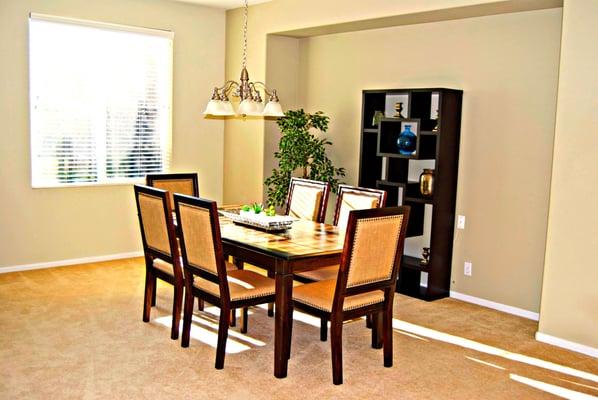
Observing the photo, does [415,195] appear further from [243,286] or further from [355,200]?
[243,286]

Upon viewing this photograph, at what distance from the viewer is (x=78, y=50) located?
6023mm

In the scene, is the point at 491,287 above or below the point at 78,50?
below

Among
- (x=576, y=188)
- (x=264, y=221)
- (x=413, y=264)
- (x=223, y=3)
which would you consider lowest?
(x=413, y=264)

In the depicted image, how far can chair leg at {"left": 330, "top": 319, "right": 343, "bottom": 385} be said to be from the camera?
3541mm

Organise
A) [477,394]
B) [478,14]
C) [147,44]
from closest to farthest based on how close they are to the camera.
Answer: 1. [477,394]
2. [478,14]
3. [147,44]

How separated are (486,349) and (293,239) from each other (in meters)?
1.53

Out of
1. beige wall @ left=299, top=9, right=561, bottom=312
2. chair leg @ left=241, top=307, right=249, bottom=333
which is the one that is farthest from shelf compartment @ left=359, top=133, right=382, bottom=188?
chair leg @ left=241, top=307, right=249, bottom=333

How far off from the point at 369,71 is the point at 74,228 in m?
3.31

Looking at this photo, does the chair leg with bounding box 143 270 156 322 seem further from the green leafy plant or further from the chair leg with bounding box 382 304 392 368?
the green leafy plant

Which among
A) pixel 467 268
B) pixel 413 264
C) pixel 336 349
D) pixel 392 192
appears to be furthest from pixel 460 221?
pixel 336 349

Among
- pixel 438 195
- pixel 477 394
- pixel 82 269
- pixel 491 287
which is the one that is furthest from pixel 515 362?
pixel 82 269

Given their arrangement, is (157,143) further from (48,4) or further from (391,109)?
(391,109)

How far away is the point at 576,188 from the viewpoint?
4.15 metres

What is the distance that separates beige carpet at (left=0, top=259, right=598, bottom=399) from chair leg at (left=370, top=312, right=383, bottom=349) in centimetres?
8
